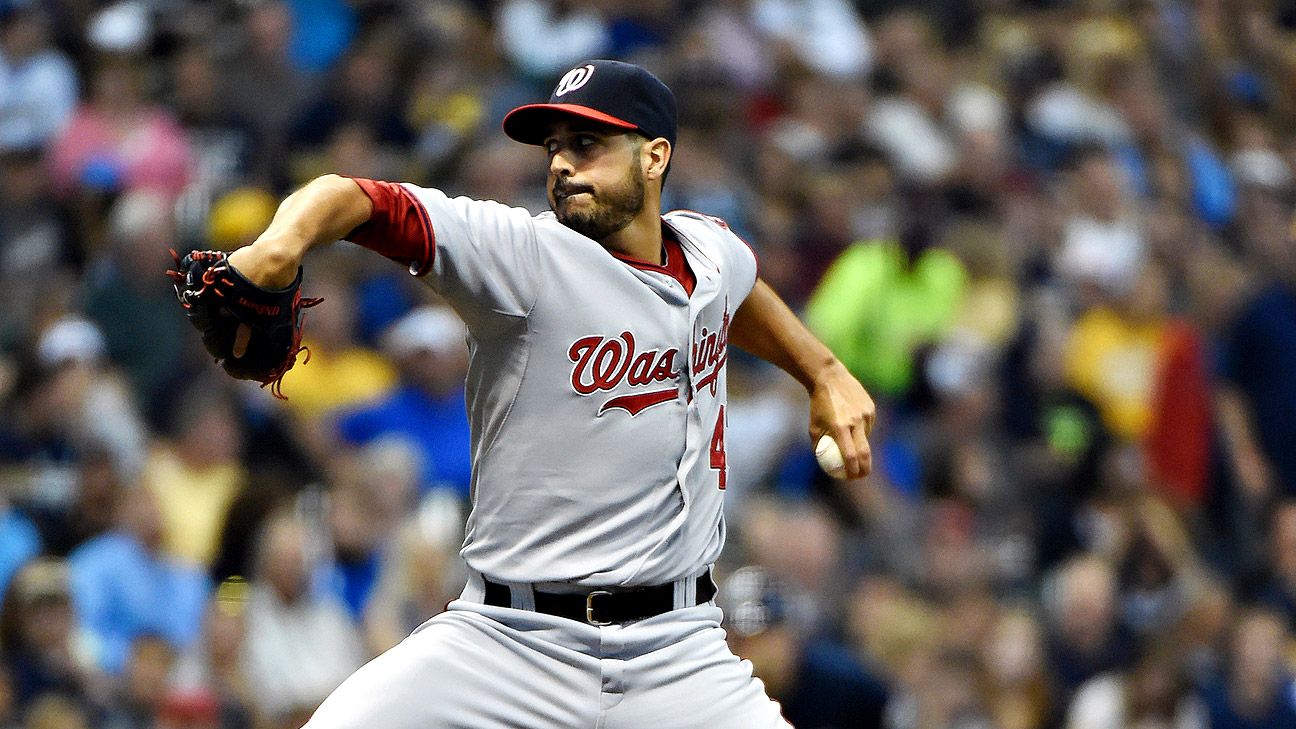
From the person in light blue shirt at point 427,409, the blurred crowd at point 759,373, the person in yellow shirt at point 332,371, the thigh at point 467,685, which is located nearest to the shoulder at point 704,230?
the thigh at point 467,685

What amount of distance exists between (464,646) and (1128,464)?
603 centimetres

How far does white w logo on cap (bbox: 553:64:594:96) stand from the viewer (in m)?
4.07

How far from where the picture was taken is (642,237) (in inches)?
165

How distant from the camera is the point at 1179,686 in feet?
25.6

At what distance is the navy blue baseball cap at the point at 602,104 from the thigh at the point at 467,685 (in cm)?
101

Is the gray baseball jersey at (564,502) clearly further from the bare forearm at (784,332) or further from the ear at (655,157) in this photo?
the bare forearm at (784,332)

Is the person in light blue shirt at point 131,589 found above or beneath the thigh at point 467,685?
beneath

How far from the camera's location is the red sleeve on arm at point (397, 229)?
→ 3684 millimetres

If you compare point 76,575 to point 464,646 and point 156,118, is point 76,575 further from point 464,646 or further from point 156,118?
point 464,646

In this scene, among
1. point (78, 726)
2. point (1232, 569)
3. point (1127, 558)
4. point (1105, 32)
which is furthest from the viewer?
point (1105, 32)

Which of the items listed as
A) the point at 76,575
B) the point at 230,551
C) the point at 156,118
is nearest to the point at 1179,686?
the point at 230,551

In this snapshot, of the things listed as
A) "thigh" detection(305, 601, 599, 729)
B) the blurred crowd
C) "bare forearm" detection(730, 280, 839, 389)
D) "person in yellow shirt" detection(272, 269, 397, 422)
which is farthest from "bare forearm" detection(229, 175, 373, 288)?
"person in yellow shirt" detection(272, 269, 397, 422)

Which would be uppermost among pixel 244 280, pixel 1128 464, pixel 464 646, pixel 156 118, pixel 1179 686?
pixel 156 118

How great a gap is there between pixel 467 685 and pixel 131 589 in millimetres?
3861
